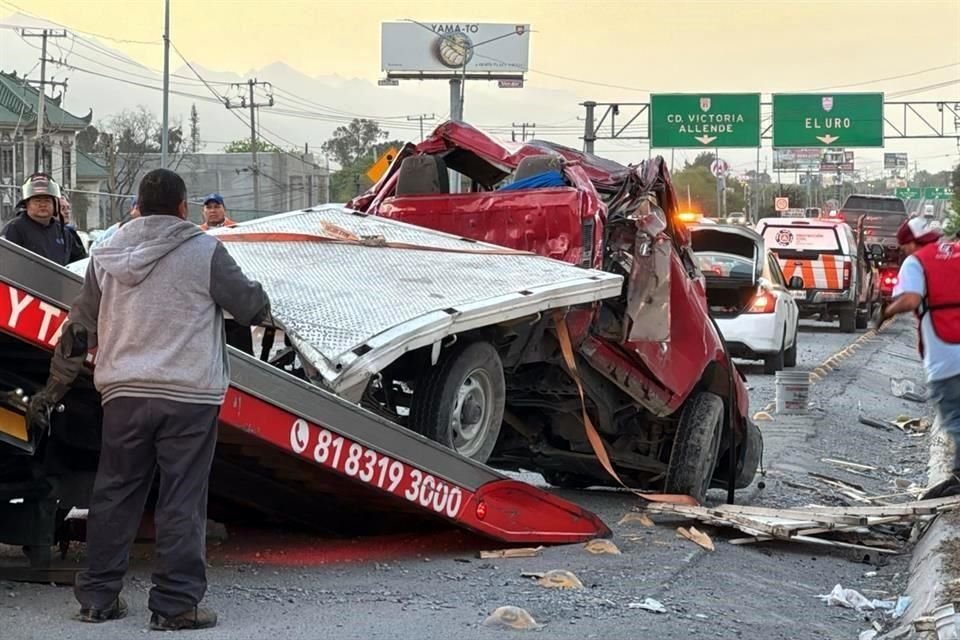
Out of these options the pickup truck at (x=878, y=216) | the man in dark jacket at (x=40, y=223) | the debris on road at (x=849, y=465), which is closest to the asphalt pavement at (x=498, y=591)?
the man in dark jacket at (x=40, y=223)

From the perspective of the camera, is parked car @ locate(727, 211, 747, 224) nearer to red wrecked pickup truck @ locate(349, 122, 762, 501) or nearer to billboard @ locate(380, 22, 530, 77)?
red wrecked pickup truck @ locate(349, 122, 762, 501)

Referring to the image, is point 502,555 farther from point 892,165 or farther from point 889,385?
point 892,165

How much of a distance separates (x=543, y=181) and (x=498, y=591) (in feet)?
9.12

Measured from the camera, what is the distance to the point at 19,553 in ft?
22.0

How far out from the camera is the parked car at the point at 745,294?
18.7m

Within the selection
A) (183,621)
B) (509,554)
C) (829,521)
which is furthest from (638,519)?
(183,621)

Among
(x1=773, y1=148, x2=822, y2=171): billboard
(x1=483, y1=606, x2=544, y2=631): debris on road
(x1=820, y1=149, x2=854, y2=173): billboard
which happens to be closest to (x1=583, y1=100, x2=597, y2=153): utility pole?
(x1=483, y1=606, x2=544, y2=631): debris on road

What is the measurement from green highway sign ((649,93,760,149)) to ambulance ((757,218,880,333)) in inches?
808

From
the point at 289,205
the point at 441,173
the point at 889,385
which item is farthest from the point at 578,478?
the point at 289,205

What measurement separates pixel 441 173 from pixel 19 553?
128 inches

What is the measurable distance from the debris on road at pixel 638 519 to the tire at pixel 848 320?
21.3 metres

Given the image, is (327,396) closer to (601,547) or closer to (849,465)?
(601,547)

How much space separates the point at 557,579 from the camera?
628 centimetres

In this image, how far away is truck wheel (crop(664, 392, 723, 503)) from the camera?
884 centimetres
